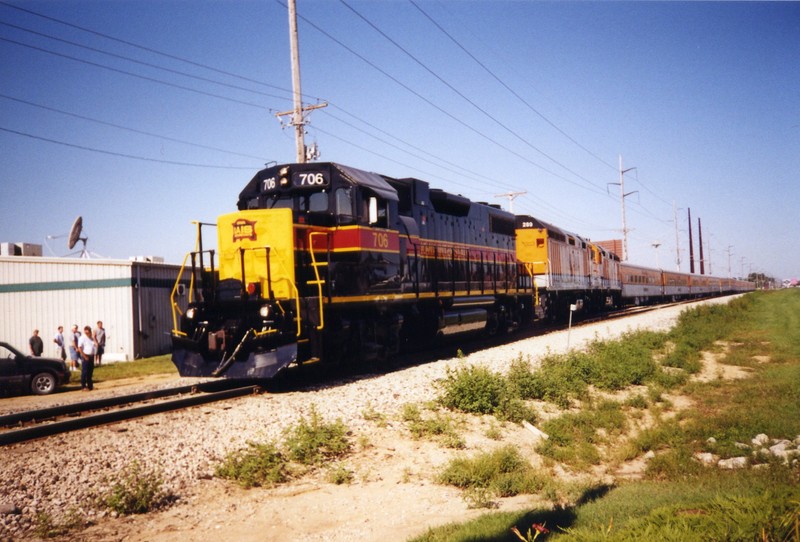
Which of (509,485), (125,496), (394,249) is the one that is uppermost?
(394,249)

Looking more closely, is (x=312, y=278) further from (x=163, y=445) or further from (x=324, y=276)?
(x=163, y=445)

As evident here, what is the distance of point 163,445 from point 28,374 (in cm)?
915

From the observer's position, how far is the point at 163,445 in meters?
6.19

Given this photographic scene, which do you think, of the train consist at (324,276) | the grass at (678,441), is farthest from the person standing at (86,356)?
the grass at (678,441)

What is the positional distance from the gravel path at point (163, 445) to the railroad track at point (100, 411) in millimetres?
265

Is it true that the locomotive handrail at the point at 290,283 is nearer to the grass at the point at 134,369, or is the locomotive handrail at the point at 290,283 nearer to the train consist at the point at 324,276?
the train consist at the point at 324,276

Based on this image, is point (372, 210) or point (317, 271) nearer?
point (317, 271)

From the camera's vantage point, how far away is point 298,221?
32.6 feet

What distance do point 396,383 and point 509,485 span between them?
4281mm

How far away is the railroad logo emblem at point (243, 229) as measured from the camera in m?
10.0

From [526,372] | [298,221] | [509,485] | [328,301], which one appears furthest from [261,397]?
[526,372]

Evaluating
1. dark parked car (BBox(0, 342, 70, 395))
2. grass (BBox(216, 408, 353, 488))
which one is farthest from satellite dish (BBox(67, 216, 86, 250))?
grass (BBox(216, 408, 353, 488))

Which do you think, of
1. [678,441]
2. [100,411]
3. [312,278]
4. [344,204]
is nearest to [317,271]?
[312,278]

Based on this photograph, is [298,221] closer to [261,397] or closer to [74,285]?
[261,397]
